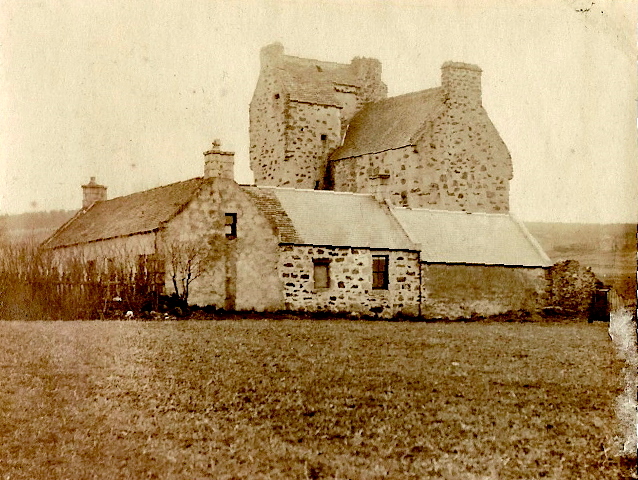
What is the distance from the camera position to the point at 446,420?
41.7ft

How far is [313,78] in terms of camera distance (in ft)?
144

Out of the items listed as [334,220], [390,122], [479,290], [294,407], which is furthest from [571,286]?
[294,407]

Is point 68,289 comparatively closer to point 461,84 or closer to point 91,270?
point 91,270

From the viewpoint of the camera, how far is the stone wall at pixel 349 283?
2861 cm

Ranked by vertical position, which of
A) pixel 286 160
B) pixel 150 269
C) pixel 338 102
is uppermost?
pixel 338 102

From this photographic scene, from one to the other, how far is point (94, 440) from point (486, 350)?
34.0 ft

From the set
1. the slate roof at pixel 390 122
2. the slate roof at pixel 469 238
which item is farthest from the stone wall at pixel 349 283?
the slate roof at pixel 390 122

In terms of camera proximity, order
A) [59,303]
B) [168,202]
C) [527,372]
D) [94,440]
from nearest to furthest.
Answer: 1. [94,440]
2. [527,372]
3. [59,303]
4. [168,202]

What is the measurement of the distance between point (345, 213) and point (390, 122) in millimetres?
10996

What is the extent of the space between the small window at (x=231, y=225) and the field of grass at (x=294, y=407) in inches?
318

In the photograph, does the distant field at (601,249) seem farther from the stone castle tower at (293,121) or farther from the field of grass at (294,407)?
the stone castle tower at (293,121)

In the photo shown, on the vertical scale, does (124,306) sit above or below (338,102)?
below

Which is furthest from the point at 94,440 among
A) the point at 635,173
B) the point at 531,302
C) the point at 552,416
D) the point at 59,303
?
the point at 531,302

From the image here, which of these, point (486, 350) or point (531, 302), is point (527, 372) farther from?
point (531, 302)
